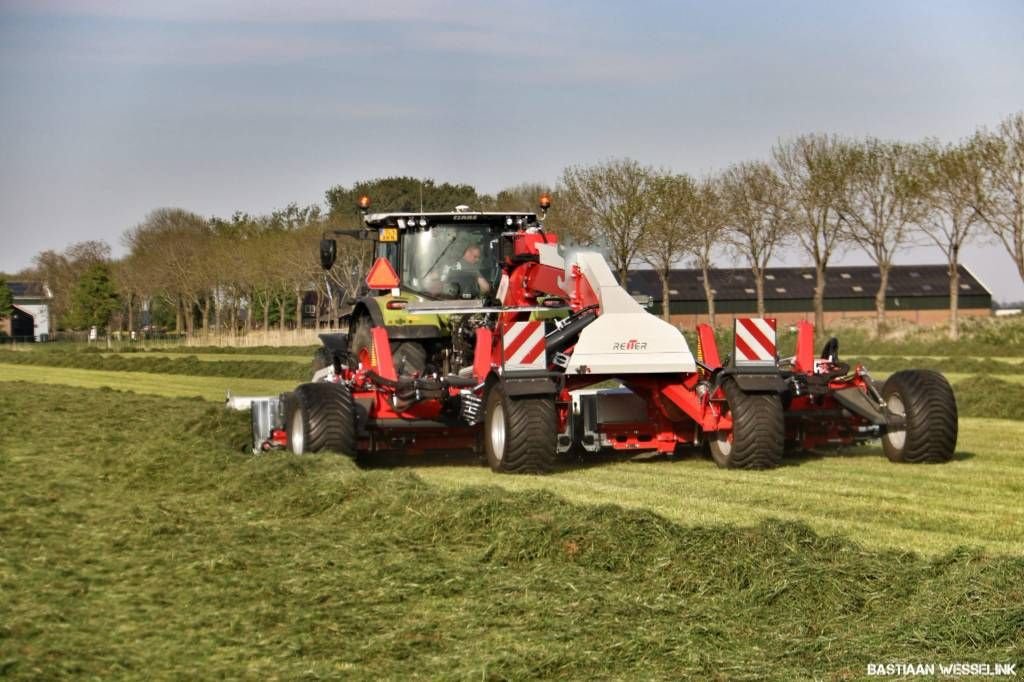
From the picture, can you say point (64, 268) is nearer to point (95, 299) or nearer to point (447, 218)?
point (95, 299)

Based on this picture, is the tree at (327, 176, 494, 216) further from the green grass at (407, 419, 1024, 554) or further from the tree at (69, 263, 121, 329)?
→ the green grass at (407, 419, 1024, 554)

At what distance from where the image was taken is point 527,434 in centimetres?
1270

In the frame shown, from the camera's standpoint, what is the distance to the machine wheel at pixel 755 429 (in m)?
12.5

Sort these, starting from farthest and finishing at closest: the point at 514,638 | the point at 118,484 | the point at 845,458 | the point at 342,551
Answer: the point at 845,458, the point at 118,484, the point at 342,551, the point at 514,638

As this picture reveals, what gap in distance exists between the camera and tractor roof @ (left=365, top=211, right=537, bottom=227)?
15797mm

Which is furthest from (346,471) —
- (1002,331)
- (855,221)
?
(855,221)

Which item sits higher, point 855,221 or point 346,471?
point 855,221

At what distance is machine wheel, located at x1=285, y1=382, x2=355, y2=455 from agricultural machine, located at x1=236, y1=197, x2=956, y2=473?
0.01 metres

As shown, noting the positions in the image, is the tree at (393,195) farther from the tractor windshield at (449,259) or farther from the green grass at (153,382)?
the tractor windshield at (449,259)

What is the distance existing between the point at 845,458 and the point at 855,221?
3885cm

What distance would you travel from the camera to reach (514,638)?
632cm

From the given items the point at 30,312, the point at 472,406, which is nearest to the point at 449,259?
the point at 472,406

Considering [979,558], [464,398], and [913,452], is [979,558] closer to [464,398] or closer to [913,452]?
[913,452]

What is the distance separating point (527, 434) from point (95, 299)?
226 ft
